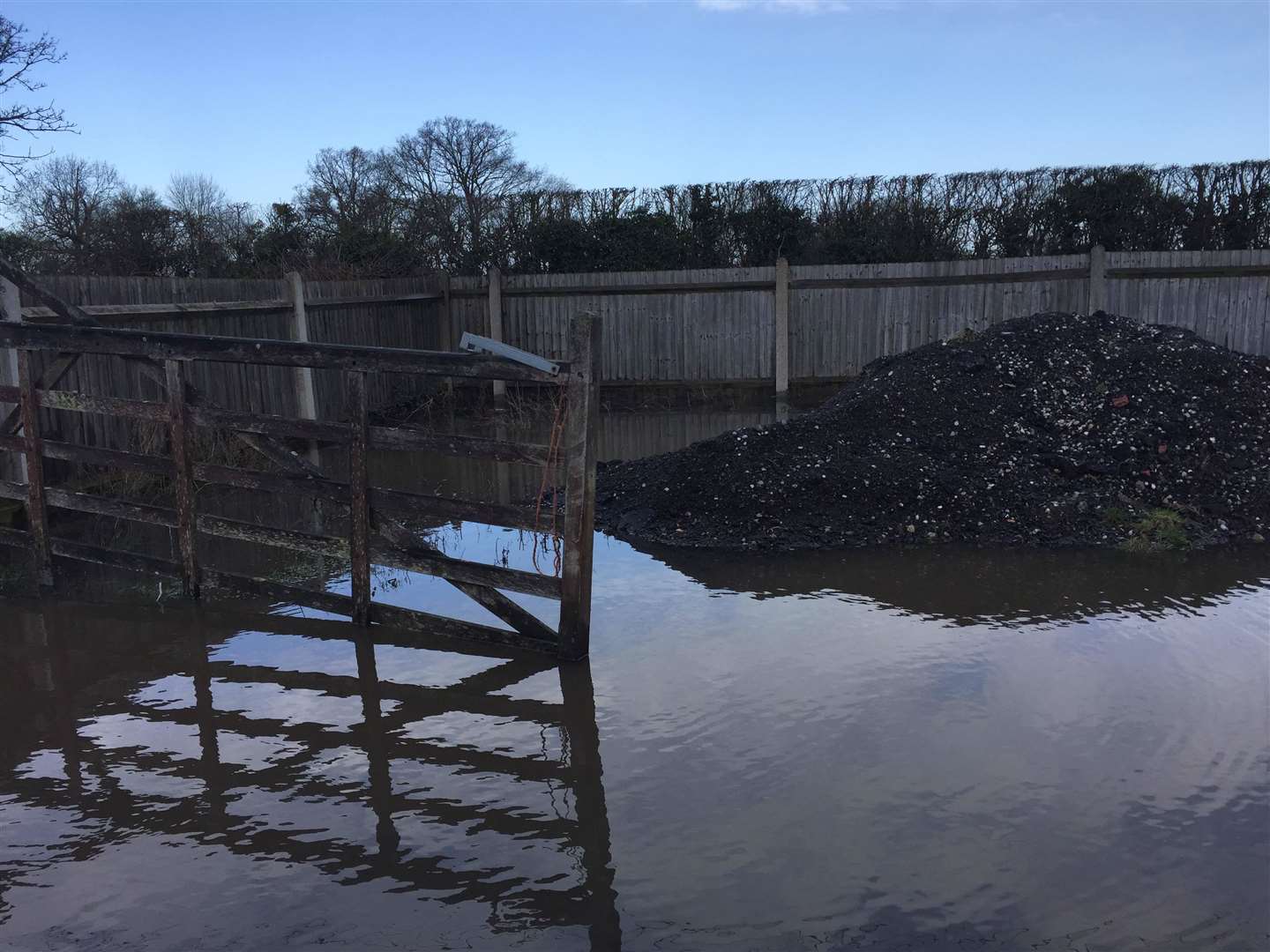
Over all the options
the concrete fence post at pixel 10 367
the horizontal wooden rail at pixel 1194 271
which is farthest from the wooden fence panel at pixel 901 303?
the concrete fence post at pixel 10 367

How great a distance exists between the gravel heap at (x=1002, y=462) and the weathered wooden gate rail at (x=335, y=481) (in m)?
2.99

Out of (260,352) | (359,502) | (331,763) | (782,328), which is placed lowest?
(331,763)

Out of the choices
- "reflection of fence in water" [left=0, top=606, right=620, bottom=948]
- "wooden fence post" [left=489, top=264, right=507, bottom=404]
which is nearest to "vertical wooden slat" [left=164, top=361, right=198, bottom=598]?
"reflection of fence in water" [left=0, top=606, right=620, bottom=948]

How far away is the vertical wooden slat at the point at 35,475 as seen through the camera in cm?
773

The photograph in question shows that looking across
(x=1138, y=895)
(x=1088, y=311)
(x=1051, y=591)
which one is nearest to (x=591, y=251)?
(x=1088, y=311)

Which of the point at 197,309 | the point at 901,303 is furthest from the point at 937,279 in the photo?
the point at 197,309

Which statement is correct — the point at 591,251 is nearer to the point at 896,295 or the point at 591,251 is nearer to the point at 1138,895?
the point at 896,295

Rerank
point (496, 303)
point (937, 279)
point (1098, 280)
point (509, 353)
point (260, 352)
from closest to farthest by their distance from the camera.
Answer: point (509, 353) < point (260, 352) < point (1098, 280) < point (937, 279) < point (496, 303)

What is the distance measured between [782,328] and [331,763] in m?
13.4

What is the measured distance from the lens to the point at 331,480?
694cm

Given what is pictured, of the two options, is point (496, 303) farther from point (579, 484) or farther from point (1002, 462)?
point (579, 484)

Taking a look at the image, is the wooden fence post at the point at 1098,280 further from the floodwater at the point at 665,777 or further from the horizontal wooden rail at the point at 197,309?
the horizontal wooden rail at the point at 197,309

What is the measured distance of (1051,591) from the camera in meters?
7.56

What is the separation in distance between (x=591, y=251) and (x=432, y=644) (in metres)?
14.0
